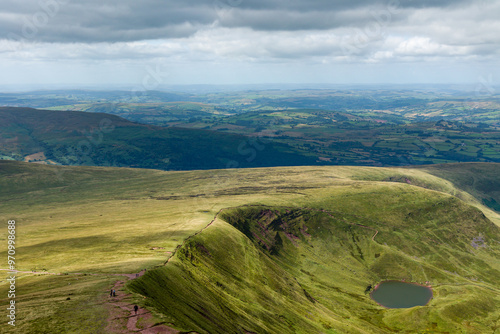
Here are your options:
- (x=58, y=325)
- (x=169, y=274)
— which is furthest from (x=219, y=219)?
(x=58, y=325)

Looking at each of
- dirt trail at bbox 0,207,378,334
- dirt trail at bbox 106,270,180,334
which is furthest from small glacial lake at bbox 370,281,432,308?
dirt trail at bbox 106,270,180,334

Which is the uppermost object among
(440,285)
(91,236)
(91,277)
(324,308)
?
(91,277)

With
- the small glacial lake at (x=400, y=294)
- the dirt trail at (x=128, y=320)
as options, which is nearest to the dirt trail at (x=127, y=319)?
the dirt trail at (x=128, y=320)

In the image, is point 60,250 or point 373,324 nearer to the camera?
point 60,250

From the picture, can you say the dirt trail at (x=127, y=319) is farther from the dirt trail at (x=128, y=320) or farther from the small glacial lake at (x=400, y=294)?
the small glacial lake at (x=400, y=294)

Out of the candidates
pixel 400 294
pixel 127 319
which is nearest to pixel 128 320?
pixel 127 319

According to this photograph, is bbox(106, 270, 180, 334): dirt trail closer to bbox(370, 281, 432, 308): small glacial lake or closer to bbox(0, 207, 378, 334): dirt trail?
bbox(0, 207, 378, 334): dirt trail

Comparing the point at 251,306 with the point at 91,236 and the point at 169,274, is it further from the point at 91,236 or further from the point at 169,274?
the point at 91,236

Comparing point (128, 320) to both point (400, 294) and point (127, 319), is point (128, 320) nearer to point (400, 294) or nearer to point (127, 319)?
point (127, 319)
